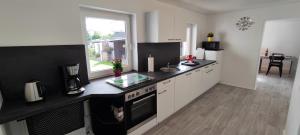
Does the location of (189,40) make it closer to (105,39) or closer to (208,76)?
(208,76)

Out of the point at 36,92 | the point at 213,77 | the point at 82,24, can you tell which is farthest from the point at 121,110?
the point at 213,77

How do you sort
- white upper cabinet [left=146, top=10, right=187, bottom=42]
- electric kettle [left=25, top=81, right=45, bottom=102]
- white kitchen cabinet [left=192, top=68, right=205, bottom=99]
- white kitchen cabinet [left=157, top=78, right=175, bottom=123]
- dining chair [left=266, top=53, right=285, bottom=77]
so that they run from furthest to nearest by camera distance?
1. dining chair [left=266, top=53, right=285, bottom=77]
2. white kitchen cabinet [left=192, top=68, right=205, bottom=99]
3. white upper cabinet [left=146, top=10, right=187, bottom=42]
4. white kitchen cabinet [left=157, top=78, right=175, bottom=123]
5. electric kettle [left=25, top=81, right=45, bottom=102]

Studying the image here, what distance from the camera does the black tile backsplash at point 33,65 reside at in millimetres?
1319

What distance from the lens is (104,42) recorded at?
2242mm

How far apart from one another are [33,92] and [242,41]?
179 inches

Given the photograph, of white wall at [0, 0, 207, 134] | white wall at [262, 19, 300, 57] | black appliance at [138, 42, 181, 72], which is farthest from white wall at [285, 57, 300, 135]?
white wall at [262, 19, 300, 57]

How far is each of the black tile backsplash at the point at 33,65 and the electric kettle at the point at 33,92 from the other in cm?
21

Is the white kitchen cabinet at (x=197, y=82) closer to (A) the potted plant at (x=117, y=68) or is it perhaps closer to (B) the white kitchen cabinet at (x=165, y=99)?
(B) the white kitchen cabinet at (x=165, y=99)

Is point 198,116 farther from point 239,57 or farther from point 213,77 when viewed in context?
point 239,57

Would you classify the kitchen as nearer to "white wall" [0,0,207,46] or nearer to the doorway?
"white wall" [0,0,207,46]

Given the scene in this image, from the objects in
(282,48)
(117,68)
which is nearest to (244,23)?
(117,68)

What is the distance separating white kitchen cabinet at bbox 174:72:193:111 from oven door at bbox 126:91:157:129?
1.97 ft

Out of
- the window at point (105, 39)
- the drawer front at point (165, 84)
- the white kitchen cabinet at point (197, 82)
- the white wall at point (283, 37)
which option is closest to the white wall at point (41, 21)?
the window at point (105, 39)

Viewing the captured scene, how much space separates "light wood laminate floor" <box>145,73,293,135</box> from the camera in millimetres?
2201
